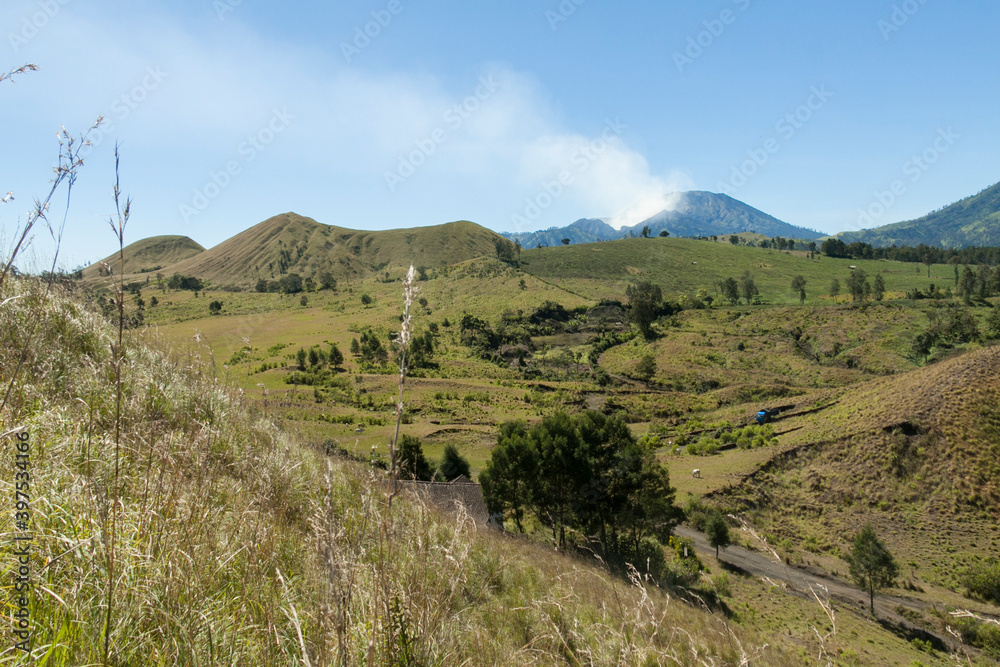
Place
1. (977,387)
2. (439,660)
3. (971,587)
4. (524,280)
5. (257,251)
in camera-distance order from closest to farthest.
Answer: (439,660), (971,587), (977,387), (524,280), (257,251)

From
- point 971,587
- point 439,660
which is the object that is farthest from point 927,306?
point 439,660

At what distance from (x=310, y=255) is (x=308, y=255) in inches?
28.5

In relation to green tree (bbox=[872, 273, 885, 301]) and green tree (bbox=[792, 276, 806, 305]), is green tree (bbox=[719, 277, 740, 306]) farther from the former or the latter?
green tree (bbox=[872, 273, 885, 301])

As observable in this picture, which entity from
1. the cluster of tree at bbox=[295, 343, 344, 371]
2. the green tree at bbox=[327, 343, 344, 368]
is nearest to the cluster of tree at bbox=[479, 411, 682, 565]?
the cluster of tree at bbox=[295, 343, 344, 371]

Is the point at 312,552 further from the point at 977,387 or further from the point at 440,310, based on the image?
the point at 440,310

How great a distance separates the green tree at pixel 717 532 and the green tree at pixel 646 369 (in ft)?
142

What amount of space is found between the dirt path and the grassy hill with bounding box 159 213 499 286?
476 ft

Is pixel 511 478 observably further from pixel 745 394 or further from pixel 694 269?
pixel 694 269

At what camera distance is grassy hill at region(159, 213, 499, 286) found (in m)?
160

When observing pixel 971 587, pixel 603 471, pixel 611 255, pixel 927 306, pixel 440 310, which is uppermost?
pixel 611 255

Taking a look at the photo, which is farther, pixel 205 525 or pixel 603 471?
pixel 603 471

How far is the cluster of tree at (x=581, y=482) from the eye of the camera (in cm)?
2444

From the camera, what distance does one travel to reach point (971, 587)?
74.6ft

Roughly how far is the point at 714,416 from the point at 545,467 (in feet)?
122
